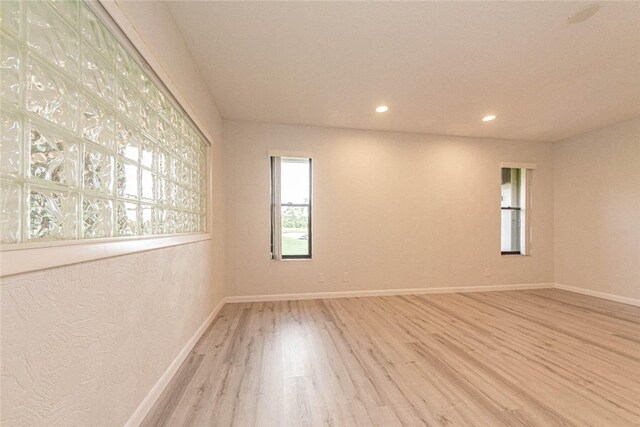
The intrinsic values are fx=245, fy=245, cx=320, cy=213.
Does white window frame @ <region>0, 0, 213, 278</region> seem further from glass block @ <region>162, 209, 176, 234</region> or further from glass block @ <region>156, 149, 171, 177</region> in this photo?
glass block @ <region>156, 149, 171, 177</region>

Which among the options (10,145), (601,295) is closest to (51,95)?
(10,145)

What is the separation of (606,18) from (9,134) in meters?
3.29

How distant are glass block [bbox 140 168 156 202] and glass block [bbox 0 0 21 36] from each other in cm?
77

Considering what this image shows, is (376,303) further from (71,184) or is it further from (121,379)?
(71,184)

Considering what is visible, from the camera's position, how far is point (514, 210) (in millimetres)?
4438

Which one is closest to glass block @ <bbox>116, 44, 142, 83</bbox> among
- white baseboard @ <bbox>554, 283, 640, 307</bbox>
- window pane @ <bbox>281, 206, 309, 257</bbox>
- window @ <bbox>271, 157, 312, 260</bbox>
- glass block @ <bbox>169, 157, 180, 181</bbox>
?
glass block @ <bbox>169, 157, 180, 181</bbox>

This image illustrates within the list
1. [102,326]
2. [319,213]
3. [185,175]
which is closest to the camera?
[102,326]

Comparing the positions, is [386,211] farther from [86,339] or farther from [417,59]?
[86,339]

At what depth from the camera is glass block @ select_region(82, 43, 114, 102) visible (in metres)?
1.00

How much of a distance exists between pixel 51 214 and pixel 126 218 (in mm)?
442

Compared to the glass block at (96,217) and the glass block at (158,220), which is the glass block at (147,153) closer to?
the glass block at (158,220)

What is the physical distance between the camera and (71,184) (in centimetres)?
94

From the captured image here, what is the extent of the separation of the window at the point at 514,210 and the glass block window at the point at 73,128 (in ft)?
17.0

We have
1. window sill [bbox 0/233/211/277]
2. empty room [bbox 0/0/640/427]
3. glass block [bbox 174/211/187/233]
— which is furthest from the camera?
glass block [bbox 174/211/187/233]
